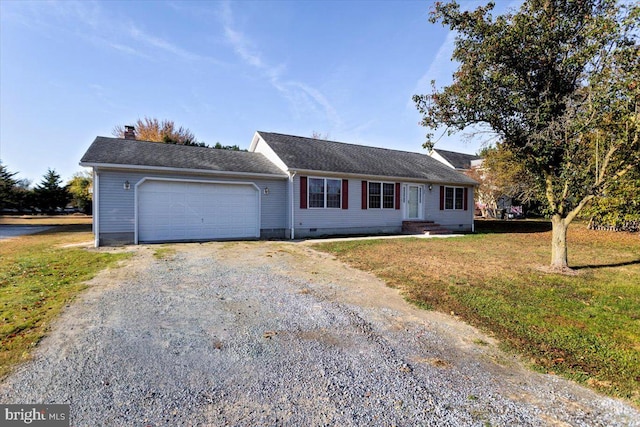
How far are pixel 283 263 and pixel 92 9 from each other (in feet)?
28.6

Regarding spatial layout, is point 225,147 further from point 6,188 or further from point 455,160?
point 455,160

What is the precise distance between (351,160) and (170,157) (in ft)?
26.5

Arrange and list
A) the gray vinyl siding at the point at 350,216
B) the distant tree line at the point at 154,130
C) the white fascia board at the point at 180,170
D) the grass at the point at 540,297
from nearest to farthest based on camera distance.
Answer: the grass at the point at 540,297, the white fascia board at the point at 180,170, the gray vinyl siding at the point at 350,216, the distant tree line at the point at 154,130

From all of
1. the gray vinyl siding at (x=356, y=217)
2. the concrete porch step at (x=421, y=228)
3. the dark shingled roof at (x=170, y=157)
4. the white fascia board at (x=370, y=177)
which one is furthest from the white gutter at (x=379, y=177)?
the concrete porch step at (x=421, y=228)

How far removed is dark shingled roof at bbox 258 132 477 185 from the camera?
46.1ft

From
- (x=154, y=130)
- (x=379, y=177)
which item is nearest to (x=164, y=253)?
(x=379, y=177)

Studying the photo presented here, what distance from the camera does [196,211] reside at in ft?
39.4

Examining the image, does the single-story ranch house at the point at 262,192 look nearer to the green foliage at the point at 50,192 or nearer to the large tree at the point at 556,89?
the large tree at the point at 556,89

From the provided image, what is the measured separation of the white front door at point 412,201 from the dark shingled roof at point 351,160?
0.69 m

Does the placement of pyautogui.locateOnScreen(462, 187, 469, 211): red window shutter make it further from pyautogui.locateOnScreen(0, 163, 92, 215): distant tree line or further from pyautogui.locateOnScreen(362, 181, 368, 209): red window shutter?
pyautogui.locateOnScreen(0, 163, 92, 215): distant tree line

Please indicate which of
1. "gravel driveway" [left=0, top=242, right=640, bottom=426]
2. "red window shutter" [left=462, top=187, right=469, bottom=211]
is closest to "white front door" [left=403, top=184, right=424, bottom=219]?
"red window shutter" [left=462, top=187, right=469, bottom=211]

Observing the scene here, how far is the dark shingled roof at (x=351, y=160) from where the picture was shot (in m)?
14.1

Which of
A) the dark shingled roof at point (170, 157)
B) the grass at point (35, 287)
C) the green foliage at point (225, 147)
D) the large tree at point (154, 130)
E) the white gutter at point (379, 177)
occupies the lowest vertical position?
the grass at point (35, 287)

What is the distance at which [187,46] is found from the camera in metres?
12.1
